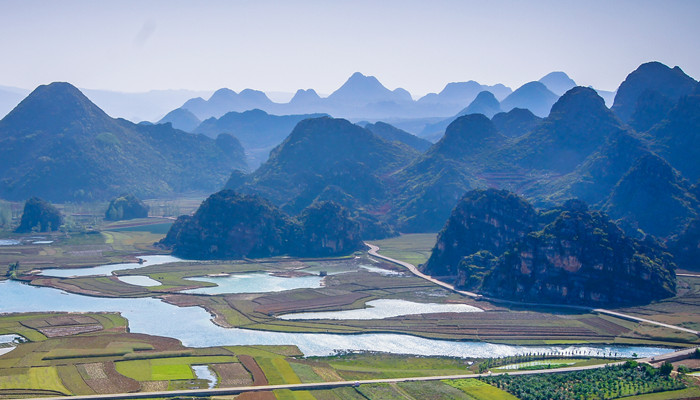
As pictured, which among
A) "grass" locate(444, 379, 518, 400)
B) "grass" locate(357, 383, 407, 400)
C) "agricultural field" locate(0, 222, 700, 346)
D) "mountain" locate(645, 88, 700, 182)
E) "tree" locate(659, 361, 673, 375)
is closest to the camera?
"grass" locate(357, 383, 407, 400)

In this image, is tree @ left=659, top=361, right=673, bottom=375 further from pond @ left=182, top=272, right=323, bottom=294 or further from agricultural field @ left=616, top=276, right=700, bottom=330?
pond @ left=182, top=272, right=323, bottom=294

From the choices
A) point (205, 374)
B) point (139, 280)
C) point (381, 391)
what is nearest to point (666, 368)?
point (381, 391)

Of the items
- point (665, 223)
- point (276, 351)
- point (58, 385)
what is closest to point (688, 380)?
point (276, 351)

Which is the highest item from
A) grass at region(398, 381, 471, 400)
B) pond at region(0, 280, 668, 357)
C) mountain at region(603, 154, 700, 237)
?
mountain at region(603, 154, 700, 237)

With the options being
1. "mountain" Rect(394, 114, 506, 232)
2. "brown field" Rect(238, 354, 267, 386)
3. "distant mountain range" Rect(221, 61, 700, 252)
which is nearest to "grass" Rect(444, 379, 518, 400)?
"brown field" Rect(238, 354, 267, 386)

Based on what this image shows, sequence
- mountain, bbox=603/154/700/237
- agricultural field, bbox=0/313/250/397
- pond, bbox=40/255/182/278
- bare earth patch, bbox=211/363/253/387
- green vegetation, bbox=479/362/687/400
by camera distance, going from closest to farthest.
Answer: green vegetation, bbox=479/362/687/400 → agricultural field, bbox=0/313/250/397 → bare earth patch, bbox=211/363/253/387 → pond, bbox=40/255/182/278 → mountain, bbox=603/154/700/237

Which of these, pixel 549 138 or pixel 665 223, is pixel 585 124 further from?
pixel 665 223

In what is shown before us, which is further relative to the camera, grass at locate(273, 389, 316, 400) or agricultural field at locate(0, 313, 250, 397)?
agricultural field at locate(0, 313, 250, 397)

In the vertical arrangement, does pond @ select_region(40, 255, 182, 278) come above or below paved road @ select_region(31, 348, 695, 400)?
above
